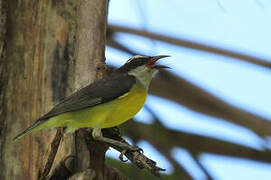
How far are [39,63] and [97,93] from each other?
536 mm

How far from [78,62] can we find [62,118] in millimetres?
627

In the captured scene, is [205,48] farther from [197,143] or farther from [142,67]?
[197,143]

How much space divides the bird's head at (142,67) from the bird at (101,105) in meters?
0.03

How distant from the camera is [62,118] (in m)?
4.36

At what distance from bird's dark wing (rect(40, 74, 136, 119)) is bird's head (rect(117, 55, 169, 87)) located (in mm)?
174

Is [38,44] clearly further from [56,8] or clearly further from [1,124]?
[1,124]

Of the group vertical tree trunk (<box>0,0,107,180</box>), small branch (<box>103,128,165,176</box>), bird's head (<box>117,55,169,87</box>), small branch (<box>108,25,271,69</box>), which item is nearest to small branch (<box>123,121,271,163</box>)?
bird's head (<box>117,55,169,87</box>)

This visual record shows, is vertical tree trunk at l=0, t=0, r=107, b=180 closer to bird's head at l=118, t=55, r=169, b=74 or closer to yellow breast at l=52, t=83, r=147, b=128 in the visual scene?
yellow breast at l=52, t=83, r=147, b=128

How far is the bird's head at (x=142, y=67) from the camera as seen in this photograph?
5.11 m

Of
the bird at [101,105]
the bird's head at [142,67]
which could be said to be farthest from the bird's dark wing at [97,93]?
the bird's head at [142,67]

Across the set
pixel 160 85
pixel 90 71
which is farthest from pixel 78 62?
pixel 160 85

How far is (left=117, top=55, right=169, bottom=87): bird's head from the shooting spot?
201 inches

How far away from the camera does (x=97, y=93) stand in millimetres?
4352

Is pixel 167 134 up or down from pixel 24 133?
down
